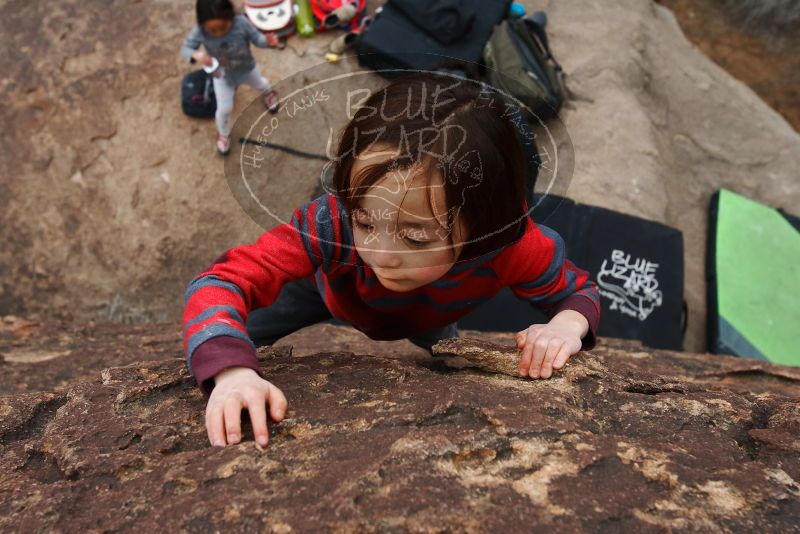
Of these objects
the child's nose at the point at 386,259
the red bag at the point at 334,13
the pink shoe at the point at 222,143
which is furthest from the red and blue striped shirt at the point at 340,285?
the red bag at the point at 334,13

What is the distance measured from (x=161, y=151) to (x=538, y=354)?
9.17 ft

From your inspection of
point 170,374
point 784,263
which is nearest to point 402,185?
point 170,374

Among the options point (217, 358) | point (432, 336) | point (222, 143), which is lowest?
point (432, 336)

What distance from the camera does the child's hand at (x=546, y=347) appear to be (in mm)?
1150

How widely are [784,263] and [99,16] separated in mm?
3954

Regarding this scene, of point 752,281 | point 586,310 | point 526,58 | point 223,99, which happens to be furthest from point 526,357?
point 526,58

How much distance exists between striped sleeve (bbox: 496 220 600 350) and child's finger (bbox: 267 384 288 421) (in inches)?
22.5

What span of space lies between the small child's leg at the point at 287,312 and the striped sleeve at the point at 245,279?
0.38 m

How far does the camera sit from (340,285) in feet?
4.88

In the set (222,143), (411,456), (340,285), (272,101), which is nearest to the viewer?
(411,456)

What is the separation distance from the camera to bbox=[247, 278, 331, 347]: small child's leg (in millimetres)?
1761

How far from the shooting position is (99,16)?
3.78m

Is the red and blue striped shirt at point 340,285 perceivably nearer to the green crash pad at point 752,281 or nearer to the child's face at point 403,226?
the child's face at point 403,226

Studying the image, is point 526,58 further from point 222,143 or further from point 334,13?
point 222,143
